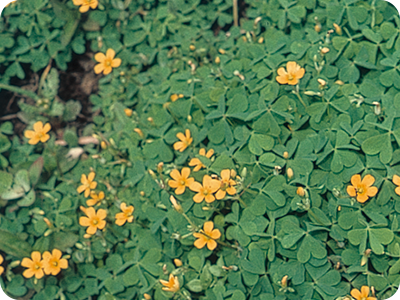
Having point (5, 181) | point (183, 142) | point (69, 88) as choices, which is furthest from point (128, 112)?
point (5, 181)

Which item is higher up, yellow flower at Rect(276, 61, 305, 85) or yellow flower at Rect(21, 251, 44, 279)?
yellow flower at Rect(276, 61, 305, 85)

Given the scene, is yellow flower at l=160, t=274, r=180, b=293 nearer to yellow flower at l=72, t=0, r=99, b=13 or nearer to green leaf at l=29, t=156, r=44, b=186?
green leaf at l=29, t=156, r=44, b=186

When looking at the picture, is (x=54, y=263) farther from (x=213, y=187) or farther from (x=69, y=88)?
(x=69, y=88)

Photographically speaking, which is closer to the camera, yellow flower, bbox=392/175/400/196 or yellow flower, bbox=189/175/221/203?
yellow flower, bbox=392/175/400/196

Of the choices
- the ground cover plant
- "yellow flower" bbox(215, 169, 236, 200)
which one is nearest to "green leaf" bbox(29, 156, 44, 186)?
the ground cover plant

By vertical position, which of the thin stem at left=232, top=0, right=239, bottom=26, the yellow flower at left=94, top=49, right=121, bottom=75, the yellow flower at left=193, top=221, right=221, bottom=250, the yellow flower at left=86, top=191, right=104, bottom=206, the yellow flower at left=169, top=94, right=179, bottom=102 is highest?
the yellow flower at left=94, top=49, right=121, bottom=75

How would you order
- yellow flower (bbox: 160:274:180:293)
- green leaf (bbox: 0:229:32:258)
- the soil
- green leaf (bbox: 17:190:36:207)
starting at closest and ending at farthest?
yellow flower (bbox: 160:274:180:293) → green leaf (bbox: 0:229:32:258) → green leaf (bbox: 17:190:36:207) → the soil

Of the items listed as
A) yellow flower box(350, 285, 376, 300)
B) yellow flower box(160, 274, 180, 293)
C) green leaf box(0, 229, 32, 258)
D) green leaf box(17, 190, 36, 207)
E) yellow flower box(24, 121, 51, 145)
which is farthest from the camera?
yellow flower box(24, 121, 51, 145)
